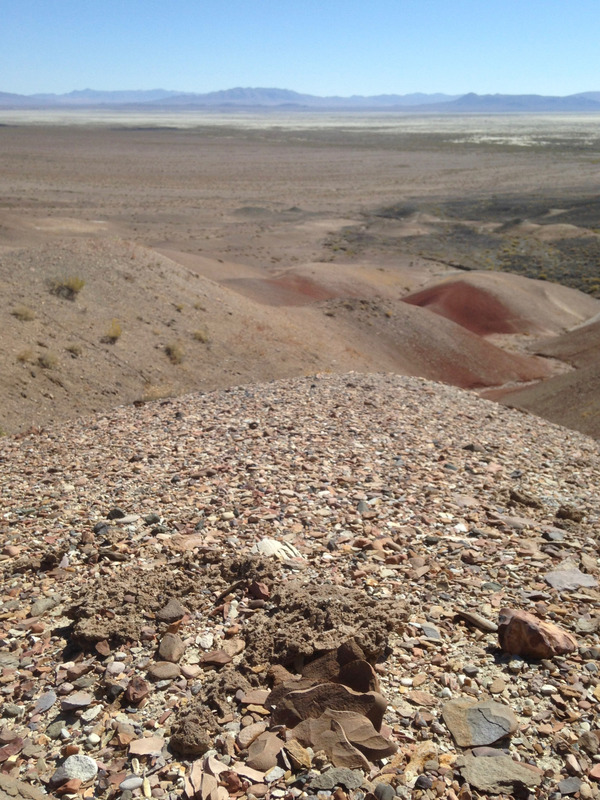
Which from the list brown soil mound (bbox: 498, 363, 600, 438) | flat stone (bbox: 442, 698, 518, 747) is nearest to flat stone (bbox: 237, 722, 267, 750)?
flat stone (bbox: 442, 698, 518, 747)

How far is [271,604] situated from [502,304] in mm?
32044

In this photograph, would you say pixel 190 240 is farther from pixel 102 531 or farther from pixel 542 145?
pixel 542 145

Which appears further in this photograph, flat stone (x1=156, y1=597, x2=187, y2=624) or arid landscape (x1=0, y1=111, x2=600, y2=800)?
flat stone (x1=156, y1=597, x2=187, y2=624)

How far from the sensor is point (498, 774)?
4172 millimetres

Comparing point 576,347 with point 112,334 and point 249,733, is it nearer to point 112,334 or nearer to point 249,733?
point 112,334

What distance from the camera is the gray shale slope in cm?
423

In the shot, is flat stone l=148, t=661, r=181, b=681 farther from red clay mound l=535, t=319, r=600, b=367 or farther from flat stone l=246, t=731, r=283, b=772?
red clay mound l=535, t=319, r=600, b=367

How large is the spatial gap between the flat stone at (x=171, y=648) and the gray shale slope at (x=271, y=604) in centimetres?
1

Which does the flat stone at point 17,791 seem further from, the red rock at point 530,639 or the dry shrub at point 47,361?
the dry shrub at point 47,361

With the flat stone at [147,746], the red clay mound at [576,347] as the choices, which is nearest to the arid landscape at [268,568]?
the flat stone at [147,746]

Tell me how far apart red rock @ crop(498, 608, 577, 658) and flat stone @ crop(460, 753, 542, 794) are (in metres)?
0.98

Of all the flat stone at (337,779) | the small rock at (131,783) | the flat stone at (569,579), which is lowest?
the flat stone at (569,579)

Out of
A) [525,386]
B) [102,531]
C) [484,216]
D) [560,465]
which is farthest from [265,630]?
[484,216]

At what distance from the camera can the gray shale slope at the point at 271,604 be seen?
13.9 feet
